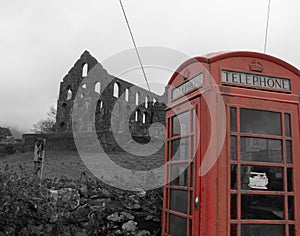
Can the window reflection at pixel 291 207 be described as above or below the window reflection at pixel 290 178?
below

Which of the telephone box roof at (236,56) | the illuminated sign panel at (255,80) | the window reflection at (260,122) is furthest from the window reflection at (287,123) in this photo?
the telephone box roof at (236,56)

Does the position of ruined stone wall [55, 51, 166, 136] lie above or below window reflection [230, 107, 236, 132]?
above

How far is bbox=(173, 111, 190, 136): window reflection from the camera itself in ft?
11.8

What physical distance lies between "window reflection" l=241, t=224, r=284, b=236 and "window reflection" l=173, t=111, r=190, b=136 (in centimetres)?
123

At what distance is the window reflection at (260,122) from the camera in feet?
10.9

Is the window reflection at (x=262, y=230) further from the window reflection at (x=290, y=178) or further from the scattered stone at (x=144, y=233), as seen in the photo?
the scattered stone at (x=144, y=233)

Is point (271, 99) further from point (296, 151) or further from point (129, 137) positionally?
point (129, 137)

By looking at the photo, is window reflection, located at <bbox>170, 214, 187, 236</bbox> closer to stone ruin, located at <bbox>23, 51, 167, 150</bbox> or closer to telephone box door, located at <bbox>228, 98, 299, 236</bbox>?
telephone box door, located at <bbox>228, 98, 299, 236</bbox>

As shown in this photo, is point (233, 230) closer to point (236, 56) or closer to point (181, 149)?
point (181, 149)

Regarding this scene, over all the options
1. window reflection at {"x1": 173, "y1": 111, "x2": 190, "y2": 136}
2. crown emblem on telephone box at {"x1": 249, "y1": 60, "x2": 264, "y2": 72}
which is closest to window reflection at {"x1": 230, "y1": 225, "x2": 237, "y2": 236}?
window reflection at {"x1": 173, "y1": 111, "x2": 190, "y2": 136}

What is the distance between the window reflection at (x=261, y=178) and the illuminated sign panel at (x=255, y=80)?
3.09 feet

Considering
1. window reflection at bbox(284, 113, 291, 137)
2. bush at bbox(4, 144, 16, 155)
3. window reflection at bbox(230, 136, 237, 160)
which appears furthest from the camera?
bush at bbox(4, 144, 16, 155)

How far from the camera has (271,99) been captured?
3.42m

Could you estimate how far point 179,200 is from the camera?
12.0 ft
